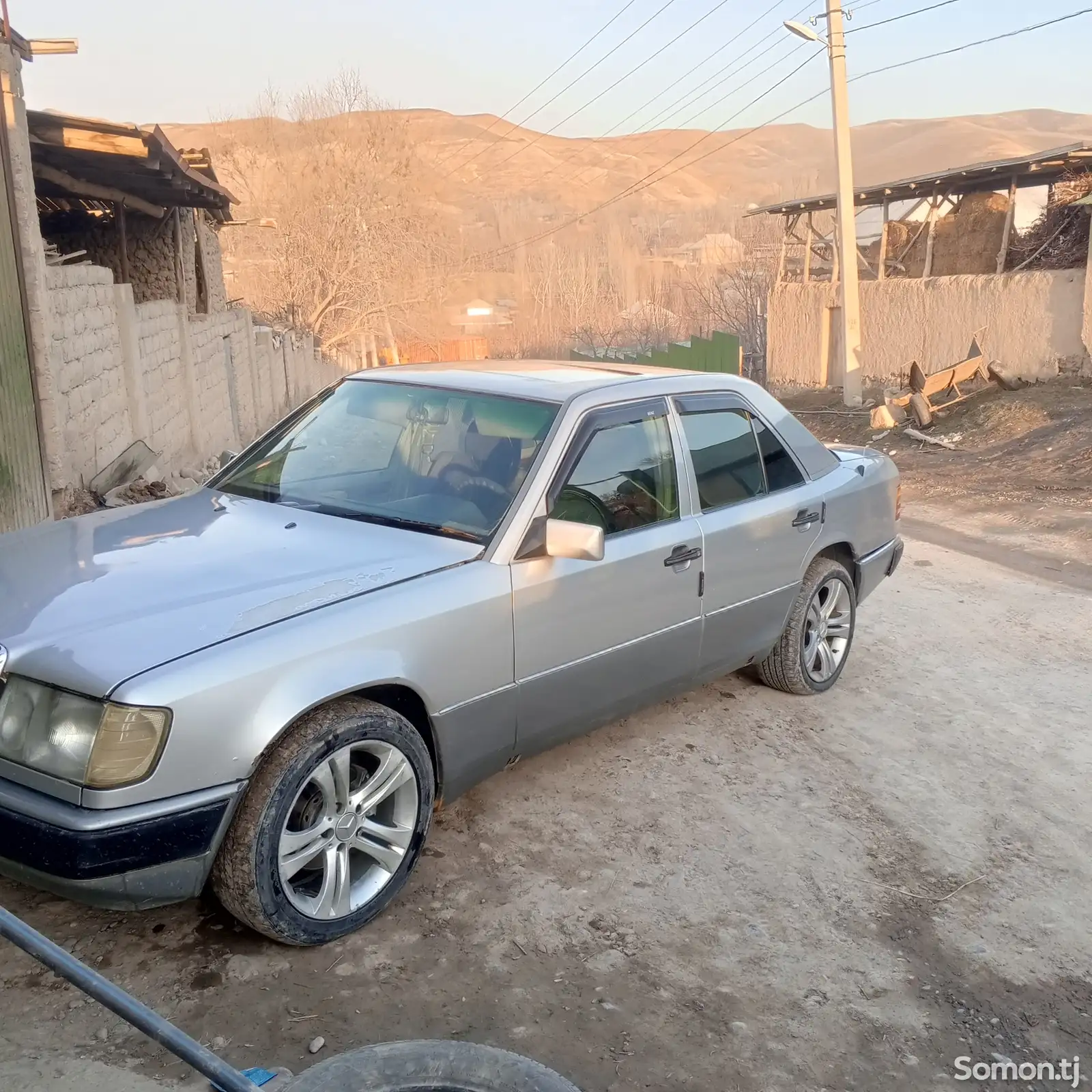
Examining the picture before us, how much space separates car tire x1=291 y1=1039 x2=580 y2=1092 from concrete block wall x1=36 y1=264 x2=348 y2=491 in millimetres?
5941

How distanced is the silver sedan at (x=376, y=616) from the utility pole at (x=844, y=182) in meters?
14.1

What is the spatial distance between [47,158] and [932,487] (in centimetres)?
1011

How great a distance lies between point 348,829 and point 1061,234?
1821 centimetres

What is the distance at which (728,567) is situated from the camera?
445cm

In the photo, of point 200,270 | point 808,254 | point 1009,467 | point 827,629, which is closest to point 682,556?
point 827,629

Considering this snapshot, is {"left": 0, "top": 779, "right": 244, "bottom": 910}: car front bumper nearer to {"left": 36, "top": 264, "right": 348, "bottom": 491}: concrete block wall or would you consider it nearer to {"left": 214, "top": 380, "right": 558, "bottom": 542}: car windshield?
{"left": 214, "top": 380, "right": 558, "bottom": 542}: car windshield

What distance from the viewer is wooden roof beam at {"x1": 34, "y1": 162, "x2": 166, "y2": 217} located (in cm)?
995

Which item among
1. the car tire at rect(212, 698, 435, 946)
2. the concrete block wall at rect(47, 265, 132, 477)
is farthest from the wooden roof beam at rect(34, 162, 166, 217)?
the car tire at rect(212, 698, 435, 946)

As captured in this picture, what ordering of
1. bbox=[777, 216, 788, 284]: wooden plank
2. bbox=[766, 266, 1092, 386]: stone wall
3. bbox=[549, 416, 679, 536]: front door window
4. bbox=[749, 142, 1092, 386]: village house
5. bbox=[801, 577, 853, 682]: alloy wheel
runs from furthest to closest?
1. bbox=[777, 216, 788, 284]: wooden plank
2. bbox=[749, 142, 1092, 386]: village house
3. bbox=[766, 266, 1092, 386]: stone wall
4. bbox=[801, 577, 853, 682]: alloy wheel
5. bbox=[549, 416, 679, 536]: front door window

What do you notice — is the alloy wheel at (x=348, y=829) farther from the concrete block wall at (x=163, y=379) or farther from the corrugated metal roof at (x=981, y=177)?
the corrugated metal roof at (x=981, y=177)

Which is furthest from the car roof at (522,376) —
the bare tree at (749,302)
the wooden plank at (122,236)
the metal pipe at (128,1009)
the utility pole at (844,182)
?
the bare tree at (749,302)

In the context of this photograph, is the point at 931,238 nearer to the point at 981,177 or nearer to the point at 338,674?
the point at 981,177

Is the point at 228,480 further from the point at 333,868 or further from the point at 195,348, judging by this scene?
the point at 195,348

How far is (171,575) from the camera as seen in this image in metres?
3.18
